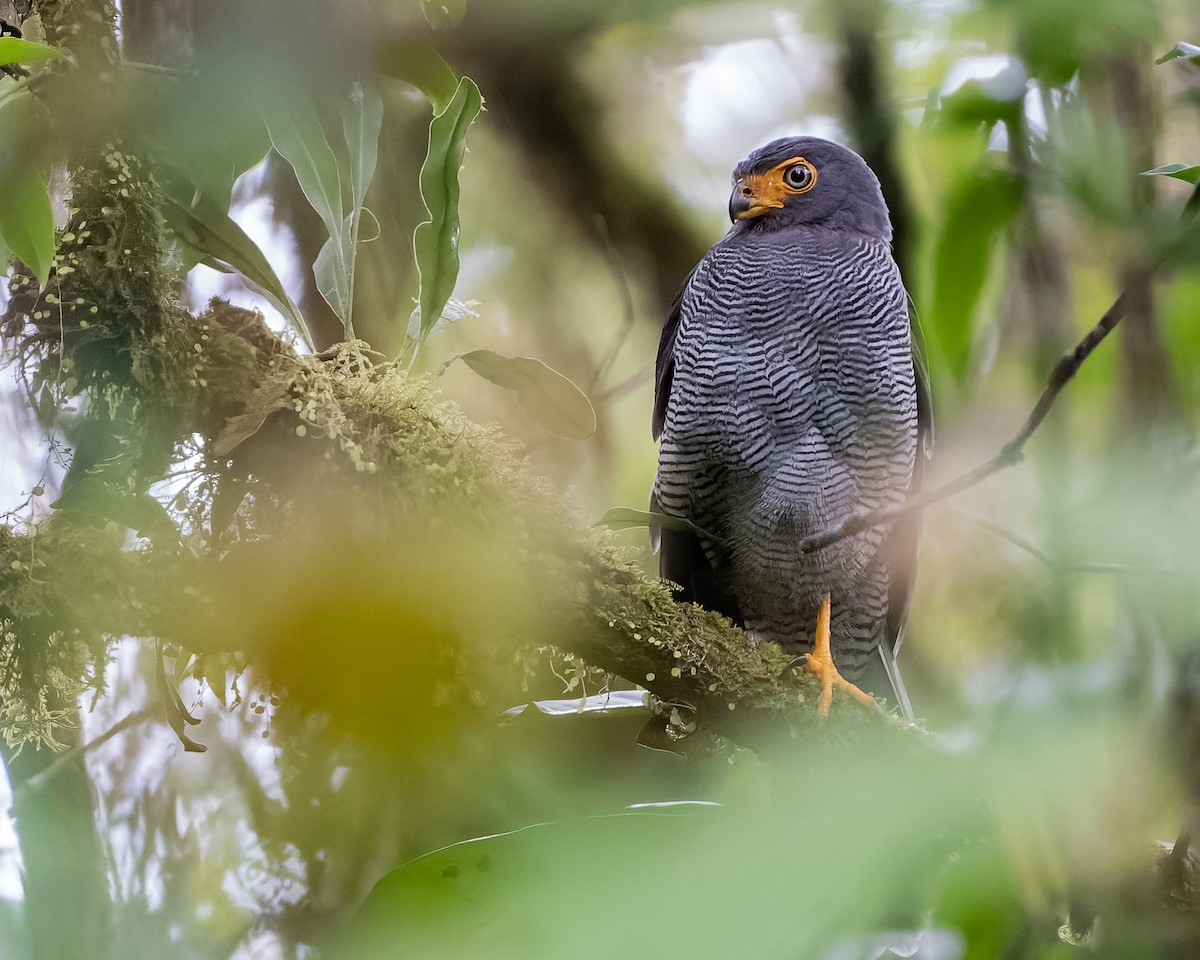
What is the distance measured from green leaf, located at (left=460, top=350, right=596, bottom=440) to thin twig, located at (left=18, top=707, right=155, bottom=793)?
0.97 m

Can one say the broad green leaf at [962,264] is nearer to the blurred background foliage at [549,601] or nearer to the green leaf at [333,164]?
the blurred background foliage at [549,601]

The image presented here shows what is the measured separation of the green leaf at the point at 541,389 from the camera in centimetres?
160

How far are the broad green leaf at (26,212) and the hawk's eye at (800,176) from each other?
1620 mm

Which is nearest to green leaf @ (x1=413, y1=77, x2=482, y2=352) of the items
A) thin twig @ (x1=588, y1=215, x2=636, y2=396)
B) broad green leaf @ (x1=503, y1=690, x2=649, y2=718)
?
broad green leaf @ (x1=503, y1=690, x2=649, y2=718)

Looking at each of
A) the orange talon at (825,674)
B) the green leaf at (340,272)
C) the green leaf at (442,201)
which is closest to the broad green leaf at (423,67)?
the green leaf at (442,201)

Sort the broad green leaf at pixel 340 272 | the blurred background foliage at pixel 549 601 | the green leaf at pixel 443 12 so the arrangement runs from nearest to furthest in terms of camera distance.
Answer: the blurred background foliage at pixel 549 601, the broad green leaf at pixel 340 272, the green leaf at pixel 443 12

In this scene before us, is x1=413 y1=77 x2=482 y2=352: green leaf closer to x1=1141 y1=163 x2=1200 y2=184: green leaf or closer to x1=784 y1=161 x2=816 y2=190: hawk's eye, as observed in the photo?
x1=1141 y1=163 x2=1200 y2=184: green leaf

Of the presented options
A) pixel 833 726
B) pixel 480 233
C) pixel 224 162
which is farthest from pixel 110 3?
pixel 833 726

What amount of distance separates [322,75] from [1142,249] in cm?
118

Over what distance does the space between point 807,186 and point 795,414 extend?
616 millimetres

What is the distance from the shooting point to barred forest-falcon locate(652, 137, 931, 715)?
7.02 ft

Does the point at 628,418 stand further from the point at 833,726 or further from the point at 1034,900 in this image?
the point at 1034,900

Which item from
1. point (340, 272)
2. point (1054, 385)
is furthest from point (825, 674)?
point (340, 272)

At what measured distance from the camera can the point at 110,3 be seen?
141 centimetres
